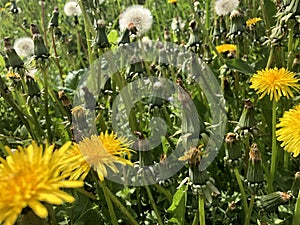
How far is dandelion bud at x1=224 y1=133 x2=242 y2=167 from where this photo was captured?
1179 mm

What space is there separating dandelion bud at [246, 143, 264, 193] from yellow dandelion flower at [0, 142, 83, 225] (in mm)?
547

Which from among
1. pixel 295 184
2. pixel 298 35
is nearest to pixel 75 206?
pixel 295 184

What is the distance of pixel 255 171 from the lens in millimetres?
1170

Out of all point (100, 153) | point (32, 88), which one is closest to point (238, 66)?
point (32, 88)

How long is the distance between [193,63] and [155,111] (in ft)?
0.80

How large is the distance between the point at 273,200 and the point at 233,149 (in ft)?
0.51

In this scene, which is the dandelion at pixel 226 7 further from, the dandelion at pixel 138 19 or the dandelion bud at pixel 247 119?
the dandelion bud at pixel 247 119

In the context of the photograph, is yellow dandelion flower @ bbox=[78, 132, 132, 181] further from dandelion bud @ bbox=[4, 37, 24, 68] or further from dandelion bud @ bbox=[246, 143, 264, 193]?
dandelion bud @ bbox=[4, 37, 24, 68]

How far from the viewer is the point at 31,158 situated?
0.77 m

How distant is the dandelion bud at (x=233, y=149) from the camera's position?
3.87 feet

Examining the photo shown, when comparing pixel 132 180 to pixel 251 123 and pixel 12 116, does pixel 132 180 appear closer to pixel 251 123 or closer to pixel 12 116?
pixel 251 123

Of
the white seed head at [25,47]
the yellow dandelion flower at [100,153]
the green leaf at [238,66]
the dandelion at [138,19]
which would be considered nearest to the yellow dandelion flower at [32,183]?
the yellow dandelion flower at [100,153]

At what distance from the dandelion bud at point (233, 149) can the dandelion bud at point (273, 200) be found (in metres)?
0.11

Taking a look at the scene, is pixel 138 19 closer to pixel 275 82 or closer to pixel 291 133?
pixel 275 82
